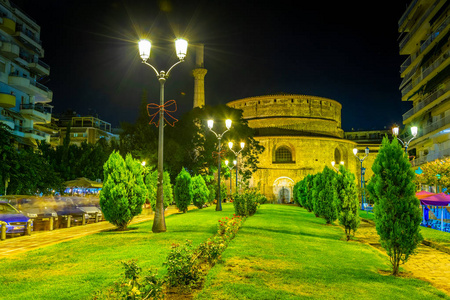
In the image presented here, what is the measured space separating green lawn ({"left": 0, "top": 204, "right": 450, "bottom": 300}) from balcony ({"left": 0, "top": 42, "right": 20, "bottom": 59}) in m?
27.5

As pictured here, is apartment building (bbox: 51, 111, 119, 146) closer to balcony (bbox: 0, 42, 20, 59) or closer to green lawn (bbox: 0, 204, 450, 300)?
balcony (bbox: 0, 42, 20, 59)

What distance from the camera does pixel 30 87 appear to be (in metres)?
34.5

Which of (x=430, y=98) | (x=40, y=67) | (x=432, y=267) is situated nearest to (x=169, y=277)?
(x=432, y=267)

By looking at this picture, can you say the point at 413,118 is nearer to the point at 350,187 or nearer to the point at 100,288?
the point at 350,187

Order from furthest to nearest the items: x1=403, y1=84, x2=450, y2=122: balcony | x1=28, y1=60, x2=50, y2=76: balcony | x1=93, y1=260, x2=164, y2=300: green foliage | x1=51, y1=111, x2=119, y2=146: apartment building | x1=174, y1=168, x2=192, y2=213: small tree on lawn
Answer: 1. x1=51, y1=111, x2=119, y2=146: apartment building
2. x1=28, y1=60, x2=50, y2=76: balcony
3. x1=403, y1=84, x2=450, y2=122: balcony
4. x1=174, y1=168, x2=192, y2=213: small tree on lawn
5. x1=93, y1=260, x2=164, y2=300: green foliage

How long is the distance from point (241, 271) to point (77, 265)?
3130 mm

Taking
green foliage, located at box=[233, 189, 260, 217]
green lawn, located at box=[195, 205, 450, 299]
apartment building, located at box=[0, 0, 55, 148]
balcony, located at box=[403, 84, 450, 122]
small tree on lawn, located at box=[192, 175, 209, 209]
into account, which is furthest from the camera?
apartment building, located at box=[0, 0, 55, 148]

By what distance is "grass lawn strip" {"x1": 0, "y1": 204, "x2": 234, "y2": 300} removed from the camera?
5.30 m

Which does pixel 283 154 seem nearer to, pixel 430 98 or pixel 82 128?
pixel 430 98

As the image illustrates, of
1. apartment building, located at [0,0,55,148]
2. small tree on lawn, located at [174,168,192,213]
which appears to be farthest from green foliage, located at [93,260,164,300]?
apartment building, located at [0,0,55,148]

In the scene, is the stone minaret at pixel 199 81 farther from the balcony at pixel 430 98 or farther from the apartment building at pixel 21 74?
the balcony at pixel 430 98

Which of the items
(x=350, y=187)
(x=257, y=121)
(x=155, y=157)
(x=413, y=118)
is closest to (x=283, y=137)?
(x=257, y=121)

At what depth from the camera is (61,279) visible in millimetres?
5875

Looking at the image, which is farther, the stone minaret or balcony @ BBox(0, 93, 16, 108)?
the stone minaret
